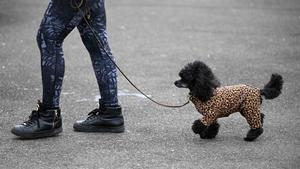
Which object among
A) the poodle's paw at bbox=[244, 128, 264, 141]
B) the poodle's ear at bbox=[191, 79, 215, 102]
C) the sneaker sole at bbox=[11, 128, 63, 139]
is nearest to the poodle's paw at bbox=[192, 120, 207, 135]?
the poodle's ear at bbox=[191, 79, 215, 102]

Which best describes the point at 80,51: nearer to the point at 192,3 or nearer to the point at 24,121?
the point at 24,121

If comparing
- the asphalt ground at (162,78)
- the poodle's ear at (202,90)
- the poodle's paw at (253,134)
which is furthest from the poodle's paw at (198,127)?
the poodle's paw at (253,134)

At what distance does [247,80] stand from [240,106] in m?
2.76

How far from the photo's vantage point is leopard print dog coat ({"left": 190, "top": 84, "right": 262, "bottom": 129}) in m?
6.06

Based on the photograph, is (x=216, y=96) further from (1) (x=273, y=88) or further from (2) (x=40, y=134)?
(2) (x=40, y=134)

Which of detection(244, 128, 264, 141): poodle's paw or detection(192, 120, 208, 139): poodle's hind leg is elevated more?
detection(192, 120, 208, 139): poodle's hind leg

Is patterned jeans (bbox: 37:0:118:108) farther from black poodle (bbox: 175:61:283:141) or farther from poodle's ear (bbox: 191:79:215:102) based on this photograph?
poodle's ear (bbox: 191:79:215:102)

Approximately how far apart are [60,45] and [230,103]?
1.50 m

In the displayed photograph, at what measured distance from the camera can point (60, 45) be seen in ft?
20.0

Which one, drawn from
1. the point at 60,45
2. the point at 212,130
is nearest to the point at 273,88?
the point at 212,130

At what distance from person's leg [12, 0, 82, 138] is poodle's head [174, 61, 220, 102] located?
40.1 inches

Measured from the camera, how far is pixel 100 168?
17.6 ft

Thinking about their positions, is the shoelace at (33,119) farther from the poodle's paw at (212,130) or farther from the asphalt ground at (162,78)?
the poodle's paw at (212,130)

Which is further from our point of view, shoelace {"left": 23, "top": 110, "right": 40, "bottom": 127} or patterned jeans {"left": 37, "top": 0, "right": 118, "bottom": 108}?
shoelace {"left": 23, "top": 110, "right": 40, "bottom": 127}
